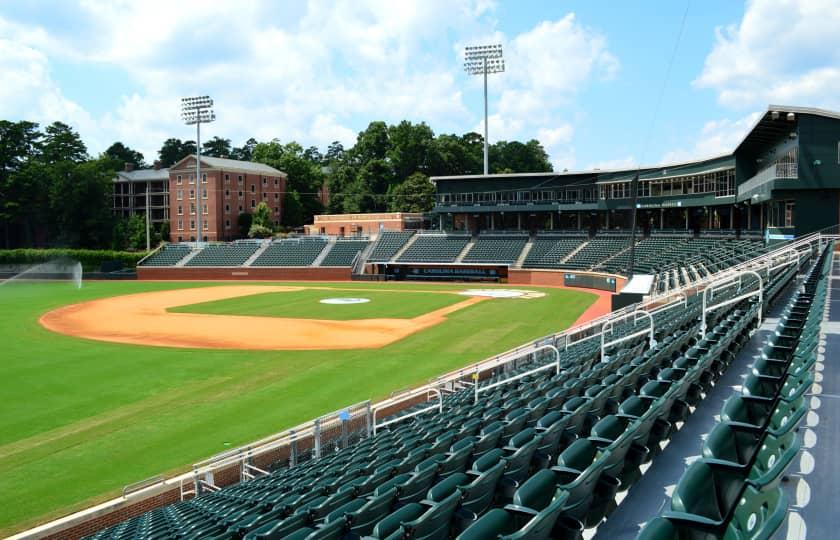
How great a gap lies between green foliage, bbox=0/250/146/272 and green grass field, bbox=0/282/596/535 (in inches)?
1845

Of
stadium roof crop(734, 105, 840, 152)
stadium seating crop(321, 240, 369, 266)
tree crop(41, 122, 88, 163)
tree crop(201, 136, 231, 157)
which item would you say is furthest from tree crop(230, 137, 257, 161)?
stadium roof crop(734, 105, 840, 152)

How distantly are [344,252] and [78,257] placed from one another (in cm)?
3731

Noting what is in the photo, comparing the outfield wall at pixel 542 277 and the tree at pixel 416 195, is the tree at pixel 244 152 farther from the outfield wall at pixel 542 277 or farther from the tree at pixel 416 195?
the outfield wall at pixel 542 277

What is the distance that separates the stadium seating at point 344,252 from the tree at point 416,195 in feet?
102

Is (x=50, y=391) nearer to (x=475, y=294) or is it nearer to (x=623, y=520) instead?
(x=623, y=520)

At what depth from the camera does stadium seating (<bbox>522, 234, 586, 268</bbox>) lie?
69.6 m

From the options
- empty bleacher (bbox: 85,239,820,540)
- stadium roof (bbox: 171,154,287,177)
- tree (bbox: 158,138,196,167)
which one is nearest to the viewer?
empty bleacher (bbox: 85,239,820,540)

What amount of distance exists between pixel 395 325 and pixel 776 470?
36866 mm

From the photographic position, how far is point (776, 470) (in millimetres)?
3295

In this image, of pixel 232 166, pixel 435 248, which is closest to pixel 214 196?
pixel 232 166

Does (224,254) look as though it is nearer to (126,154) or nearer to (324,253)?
(324,253)

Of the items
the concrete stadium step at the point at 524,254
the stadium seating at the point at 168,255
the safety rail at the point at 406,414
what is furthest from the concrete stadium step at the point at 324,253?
the safety rail at the point at 406,414

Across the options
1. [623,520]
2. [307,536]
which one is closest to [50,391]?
[307,536]

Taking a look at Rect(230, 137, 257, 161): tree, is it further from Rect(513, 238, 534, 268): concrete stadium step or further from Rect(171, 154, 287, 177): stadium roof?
Rect(513, 238, 534, 268): concrete stadium step
